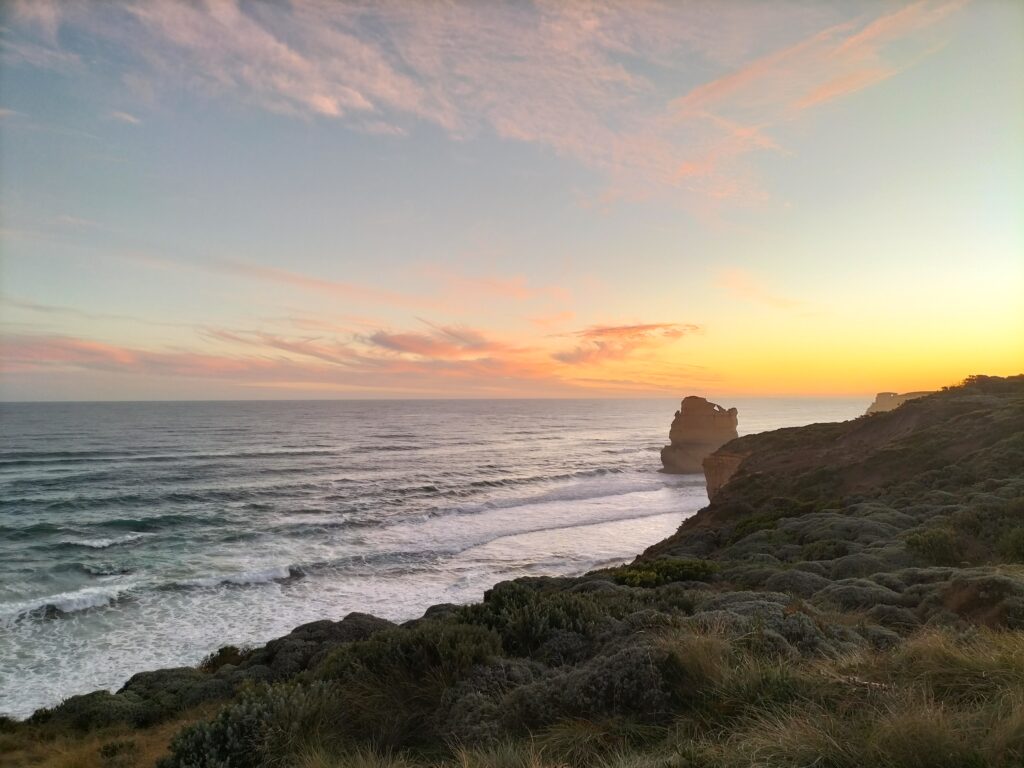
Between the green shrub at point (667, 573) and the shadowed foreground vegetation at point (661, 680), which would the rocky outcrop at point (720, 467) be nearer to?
the shadowed foreground vegetation at point (661, 680)

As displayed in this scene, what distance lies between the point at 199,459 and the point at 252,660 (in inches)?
2066

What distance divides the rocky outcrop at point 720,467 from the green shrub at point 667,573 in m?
24.8

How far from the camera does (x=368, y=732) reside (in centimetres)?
569

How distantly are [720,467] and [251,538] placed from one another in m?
28.9

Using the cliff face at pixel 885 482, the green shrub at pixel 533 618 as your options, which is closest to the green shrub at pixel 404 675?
the green shrub at pixel 533 618

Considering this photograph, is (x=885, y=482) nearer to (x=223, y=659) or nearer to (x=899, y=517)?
(x=899, y=517)

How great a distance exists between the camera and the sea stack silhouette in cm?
6391

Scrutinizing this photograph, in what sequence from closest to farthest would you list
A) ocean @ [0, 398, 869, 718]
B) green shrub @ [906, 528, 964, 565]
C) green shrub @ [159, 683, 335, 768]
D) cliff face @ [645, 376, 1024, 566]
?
green shrub @ [159, 683, 335, 768] < green shrub @ [906, 528, 964, 565] < cliff face @ [645, 376, 1024, 566] < ocean @ [0, 398, 869, 718]

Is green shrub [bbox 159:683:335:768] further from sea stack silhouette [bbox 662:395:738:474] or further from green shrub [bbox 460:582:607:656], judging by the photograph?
sea stack silhouette [bbox 662:395:738:474]

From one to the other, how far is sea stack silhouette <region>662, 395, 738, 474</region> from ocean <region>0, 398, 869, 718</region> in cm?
382

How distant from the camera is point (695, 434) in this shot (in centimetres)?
6669

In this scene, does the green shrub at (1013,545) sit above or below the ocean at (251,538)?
above

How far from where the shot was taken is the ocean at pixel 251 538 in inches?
723

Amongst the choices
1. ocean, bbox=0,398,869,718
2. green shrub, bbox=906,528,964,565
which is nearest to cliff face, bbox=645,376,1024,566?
green shrub, bbox=906,528,964,565
